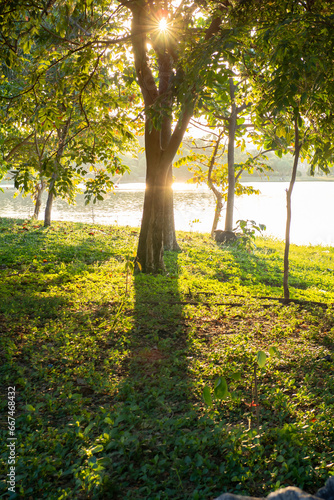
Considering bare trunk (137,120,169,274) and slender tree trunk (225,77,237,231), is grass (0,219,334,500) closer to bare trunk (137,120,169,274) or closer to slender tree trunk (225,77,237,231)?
bare trunk (137,120,169,274)

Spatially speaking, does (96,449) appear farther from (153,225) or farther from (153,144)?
(153,144)

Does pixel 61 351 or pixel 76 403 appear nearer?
pixel 76 403

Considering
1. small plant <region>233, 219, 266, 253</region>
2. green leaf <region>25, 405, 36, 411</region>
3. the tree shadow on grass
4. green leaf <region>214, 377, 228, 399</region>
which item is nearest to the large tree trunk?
small plant <region>233, 219, 266, 253</region>

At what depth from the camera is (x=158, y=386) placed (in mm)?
4055

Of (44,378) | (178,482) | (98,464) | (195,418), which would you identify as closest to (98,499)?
(98,464)

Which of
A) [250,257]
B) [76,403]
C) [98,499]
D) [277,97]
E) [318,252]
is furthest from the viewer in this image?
[318,252]

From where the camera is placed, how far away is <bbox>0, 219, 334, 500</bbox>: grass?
2.76 meters

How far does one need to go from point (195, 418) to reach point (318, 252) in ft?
40.6

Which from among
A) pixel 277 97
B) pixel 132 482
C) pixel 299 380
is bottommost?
pixel 132 482

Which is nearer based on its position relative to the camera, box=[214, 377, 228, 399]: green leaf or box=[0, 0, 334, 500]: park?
box=[214, 377, 228, 399]: green leaf

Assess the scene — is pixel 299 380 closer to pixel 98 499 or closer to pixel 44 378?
pixel 98 499

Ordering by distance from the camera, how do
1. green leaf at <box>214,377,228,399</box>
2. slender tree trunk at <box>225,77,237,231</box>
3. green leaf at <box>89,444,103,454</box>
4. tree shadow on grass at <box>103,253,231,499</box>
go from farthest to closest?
slender tree trunk at <box>225,77,237,231</box> < green leaf at <box>89,444,103,454</box> < tree shadow on grass at <box>103,253,231,499</box> < green leaf at <box>214,377,228,399</box>

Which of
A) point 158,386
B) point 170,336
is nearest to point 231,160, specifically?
point 170,336

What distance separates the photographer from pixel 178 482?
2.71m
